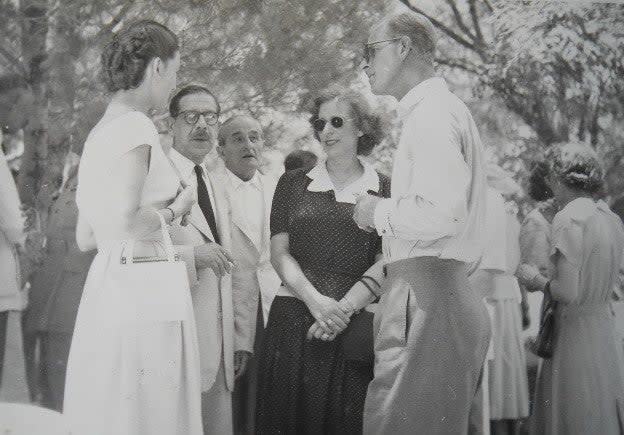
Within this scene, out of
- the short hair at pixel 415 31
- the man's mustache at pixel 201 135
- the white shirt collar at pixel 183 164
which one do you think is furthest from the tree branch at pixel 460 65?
the white shirt collar at pixel 183 164

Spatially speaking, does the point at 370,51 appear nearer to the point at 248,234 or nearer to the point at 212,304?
the point at 248,234

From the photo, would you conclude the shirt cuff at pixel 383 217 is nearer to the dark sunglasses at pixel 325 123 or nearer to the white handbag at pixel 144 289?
the dark sunglasses at pixel 325 123

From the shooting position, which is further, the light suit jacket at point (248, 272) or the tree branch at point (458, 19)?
the tree branch at point (458, 19)

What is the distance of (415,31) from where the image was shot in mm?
3271

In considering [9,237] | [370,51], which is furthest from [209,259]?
[370,51]

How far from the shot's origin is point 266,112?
335 cm

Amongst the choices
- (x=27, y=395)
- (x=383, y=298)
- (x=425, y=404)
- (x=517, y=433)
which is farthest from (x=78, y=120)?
(x=517, y=433)

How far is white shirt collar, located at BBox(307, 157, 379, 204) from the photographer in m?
Answer: 3.30

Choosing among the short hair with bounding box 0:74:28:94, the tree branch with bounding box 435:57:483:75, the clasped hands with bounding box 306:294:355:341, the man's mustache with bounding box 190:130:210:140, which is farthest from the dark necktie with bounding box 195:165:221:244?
the tree branch with bounding box 435:57:483:75

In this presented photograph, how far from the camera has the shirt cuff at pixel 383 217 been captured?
3014 mm

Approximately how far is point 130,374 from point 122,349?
0.09m

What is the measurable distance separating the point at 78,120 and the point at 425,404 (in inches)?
64.3

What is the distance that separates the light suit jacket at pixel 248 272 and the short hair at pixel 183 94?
276 millimetres

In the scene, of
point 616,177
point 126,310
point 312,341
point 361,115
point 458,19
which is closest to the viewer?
point 126,310
